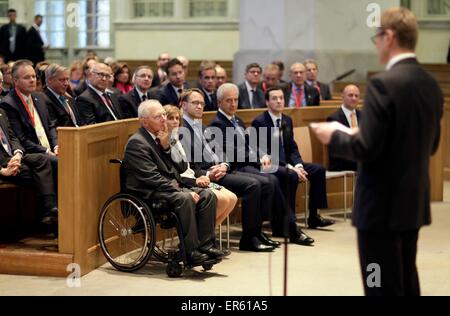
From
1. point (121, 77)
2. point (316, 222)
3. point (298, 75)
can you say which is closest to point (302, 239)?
point (316, 222)

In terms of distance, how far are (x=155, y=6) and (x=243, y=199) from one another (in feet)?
37.3

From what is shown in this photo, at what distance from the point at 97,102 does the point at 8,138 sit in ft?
3.64

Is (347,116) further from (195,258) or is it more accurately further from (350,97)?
(195,258)

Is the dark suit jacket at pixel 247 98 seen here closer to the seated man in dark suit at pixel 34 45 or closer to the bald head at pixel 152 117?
the bald head at pixel 152 117

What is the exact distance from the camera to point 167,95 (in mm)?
8664

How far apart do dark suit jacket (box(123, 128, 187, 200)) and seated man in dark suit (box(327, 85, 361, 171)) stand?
2.46 m

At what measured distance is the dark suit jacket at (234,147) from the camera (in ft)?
24.3

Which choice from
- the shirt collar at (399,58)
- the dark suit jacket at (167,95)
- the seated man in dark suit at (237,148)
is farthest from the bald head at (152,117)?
the shirt collar at (399,58)

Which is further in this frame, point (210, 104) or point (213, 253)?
point (210, 104)

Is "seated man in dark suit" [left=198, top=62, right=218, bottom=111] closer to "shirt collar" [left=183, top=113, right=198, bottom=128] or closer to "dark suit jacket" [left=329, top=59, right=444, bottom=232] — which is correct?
"shirt collar" [left=183, top=113, right=198, bottom=128]

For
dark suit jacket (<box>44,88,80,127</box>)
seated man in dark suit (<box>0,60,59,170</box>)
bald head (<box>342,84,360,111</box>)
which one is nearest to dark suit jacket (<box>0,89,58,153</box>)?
seated man in dark suit (<box>0,60,59,170</box>)

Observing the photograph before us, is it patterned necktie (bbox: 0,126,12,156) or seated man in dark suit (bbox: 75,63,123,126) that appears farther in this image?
seated man in dark suit (bbox: 75,63,123,126)

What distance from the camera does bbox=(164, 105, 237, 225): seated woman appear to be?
6684 millimetres
